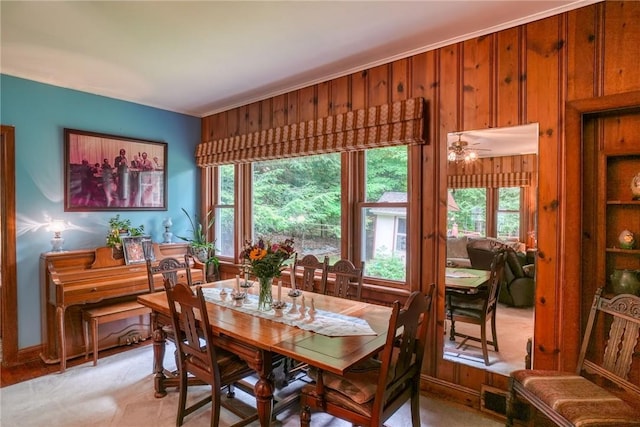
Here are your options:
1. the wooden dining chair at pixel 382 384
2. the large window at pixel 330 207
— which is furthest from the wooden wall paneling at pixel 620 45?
the wooden dining chair at pixel 382 384

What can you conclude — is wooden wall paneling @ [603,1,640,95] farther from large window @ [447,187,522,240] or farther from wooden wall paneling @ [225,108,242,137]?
wooden wall paneling @ [225,108,242,137]

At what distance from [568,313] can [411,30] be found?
7.09 feet

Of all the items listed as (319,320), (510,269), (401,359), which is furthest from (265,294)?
(510,269)

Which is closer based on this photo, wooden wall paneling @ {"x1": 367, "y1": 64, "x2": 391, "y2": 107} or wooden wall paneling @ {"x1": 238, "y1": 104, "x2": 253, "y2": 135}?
wooden wall paneling @ {"x1": 367, "y1": 64, "x2": 391, "y2": 107}

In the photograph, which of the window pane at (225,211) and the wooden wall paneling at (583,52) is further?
the window pane at (225,211)

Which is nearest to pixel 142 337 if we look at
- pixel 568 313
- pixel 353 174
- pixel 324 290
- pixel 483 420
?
pixel 324 290

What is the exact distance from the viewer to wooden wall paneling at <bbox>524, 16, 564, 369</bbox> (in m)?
2.20

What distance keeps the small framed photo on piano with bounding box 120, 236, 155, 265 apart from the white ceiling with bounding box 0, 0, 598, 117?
1614 mm

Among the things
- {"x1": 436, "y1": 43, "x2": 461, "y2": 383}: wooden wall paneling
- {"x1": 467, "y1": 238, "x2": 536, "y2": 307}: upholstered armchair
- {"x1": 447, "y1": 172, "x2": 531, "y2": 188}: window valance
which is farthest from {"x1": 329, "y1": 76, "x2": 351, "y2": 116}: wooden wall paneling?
{"x1": 467, "y1": 238, "x2": 536, "y2": 307}: upholstered armchair

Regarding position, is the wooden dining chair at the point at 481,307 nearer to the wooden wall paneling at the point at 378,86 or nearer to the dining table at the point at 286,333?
the dining table at the point at 286,333

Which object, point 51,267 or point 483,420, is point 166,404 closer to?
point 51,267

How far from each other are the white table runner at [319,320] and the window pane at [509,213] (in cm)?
126

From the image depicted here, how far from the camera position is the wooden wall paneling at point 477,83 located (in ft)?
8.04

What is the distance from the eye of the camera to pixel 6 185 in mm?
3127
